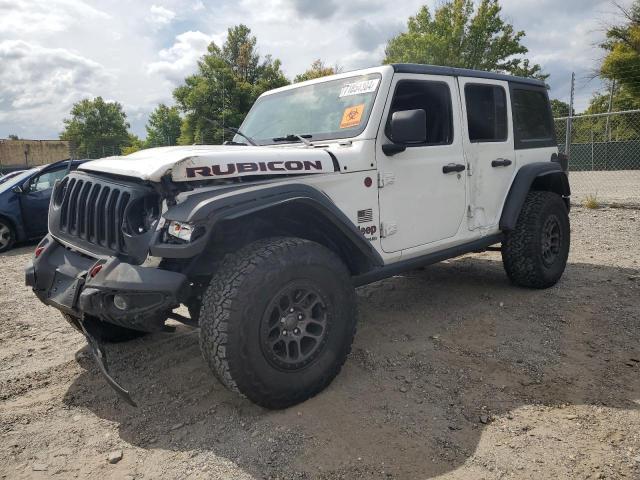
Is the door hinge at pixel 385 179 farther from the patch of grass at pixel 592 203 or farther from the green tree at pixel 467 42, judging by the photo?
the green tree at pixel 467 42

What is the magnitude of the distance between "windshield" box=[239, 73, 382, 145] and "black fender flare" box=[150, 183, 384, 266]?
71cm

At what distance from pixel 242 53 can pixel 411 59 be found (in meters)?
11.7

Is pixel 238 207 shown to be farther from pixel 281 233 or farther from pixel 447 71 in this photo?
pixel 447 71

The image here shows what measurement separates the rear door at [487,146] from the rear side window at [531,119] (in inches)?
5.9

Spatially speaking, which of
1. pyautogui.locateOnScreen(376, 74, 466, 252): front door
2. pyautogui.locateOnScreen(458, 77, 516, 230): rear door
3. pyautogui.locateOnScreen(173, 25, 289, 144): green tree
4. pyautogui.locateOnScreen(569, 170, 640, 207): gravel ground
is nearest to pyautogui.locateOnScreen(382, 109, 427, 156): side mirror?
pyautogui.locateOnScreen(376, 74, 466, 252): front door

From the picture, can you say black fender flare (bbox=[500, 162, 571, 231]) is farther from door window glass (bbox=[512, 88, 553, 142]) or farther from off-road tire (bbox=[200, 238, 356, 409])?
off-road tire (bbox=[200, 238, 356, 409])

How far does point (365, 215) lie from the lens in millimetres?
3096

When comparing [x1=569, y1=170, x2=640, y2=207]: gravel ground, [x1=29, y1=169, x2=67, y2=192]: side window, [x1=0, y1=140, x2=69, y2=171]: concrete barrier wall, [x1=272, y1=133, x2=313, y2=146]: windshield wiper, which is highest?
[x1=0, y1=140, x2=69, y2=171]: concrete barrier wall

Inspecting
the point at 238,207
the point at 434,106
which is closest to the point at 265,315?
the point at 238,207

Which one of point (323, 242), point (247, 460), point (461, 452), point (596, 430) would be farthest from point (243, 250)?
point (596, 430)

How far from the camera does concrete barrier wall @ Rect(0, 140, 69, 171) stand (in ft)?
121

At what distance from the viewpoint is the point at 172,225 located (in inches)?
93.5

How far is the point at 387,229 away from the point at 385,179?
1.10 feet

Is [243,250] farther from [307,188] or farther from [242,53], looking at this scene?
[242,53]
